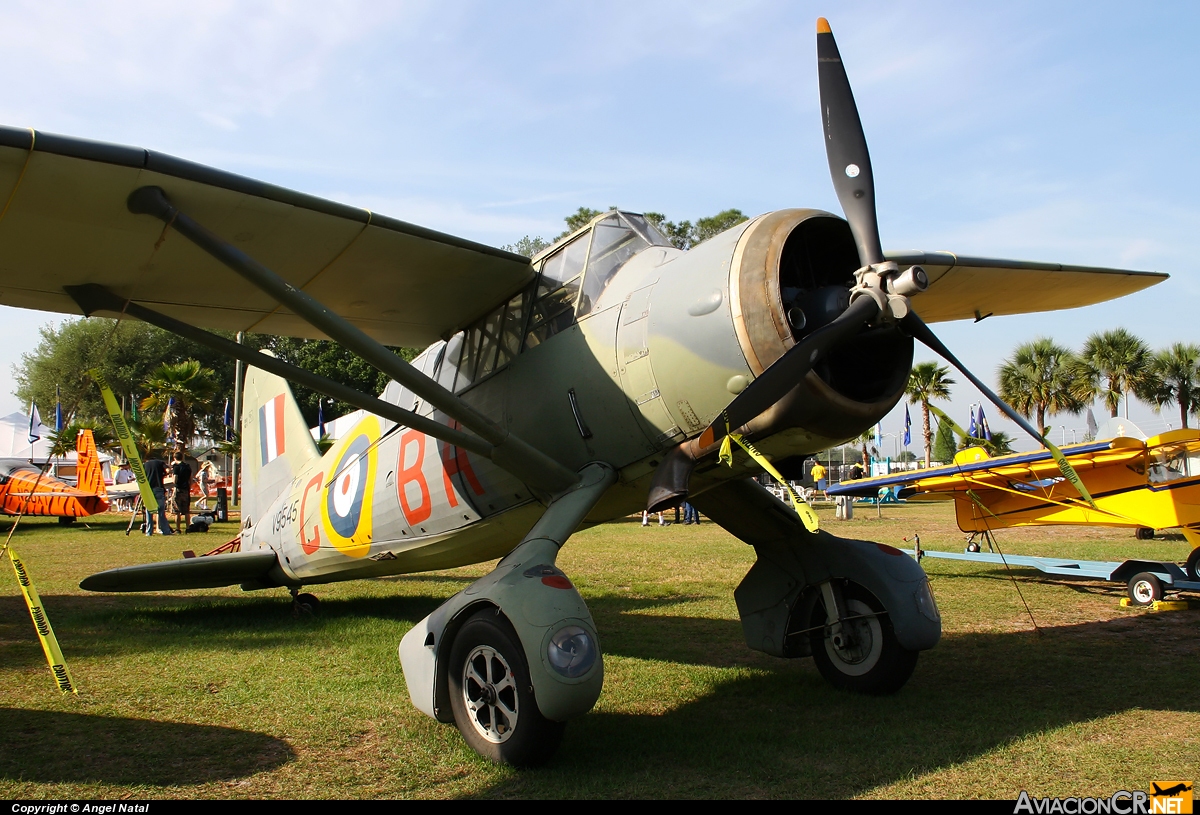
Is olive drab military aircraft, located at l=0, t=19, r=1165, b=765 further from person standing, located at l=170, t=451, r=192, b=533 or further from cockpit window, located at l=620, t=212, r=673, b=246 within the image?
person standing, located at l=170, t=451, r=192, b=533

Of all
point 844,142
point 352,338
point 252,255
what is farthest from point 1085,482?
point 252,255

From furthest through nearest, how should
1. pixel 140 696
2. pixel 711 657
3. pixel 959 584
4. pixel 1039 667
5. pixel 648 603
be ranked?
1. pixel 959 584
2. pixel 648 603
3. pixel 711 657
4. pixel 1039 667
5. pixel 140 696

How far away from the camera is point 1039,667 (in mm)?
6465

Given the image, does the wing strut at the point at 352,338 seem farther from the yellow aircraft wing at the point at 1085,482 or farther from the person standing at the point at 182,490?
the person standing at the point at 182,490

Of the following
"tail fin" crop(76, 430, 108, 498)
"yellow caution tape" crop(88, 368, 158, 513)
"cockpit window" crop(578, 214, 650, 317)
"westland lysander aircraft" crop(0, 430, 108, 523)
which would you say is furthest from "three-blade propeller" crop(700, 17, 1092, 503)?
"tail fin" crop(76, 430, 108, 498)

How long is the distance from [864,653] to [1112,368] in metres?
38.8

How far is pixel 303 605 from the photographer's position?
9242 millimetres

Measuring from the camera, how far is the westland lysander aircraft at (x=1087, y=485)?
10.4 m

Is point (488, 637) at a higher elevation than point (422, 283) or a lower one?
lower

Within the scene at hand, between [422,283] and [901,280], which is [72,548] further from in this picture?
[901,280]

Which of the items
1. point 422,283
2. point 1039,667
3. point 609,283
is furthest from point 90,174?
point 1039,667

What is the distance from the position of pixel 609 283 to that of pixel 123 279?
3488 mm

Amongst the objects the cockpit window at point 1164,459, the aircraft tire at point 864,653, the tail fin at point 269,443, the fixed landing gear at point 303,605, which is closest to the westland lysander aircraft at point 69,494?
the tail fin at point 269,443

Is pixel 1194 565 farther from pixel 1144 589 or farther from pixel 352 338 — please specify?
pixel 352 338
